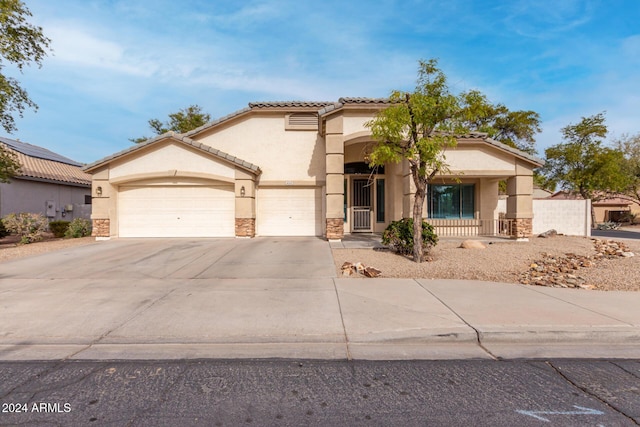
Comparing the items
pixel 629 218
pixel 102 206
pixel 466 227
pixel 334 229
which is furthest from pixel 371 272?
pixel 629 218

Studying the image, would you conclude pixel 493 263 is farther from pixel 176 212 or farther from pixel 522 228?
pixel 176 212

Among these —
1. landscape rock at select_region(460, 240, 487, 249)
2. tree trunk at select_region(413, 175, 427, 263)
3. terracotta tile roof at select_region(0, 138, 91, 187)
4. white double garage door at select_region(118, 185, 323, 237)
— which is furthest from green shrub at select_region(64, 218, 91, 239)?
landscape rock at select_region(460, 240, 487, 249)

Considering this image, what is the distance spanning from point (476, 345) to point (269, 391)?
9.07ft

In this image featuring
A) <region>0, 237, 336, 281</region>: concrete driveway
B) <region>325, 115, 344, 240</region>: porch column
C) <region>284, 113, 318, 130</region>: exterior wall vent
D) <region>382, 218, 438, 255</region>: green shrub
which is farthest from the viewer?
Answer: <region>284, 113, 318, 130</region>: exterior wall vent

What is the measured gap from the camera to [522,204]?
44.7ft

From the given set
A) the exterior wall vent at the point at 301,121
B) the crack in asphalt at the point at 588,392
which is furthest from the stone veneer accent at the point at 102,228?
the crack in asphalt at the point at 588,392

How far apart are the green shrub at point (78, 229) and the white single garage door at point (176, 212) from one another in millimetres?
2790

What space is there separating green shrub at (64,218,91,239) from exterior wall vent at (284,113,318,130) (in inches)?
407

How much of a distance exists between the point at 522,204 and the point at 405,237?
6735mm

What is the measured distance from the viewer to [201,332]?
472cm

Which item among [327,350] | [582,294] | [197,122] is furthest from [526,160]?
[197,122]

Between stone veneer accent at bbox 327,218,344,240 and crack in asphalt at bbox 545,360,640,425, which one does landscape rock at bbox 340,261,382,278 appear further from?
crack in asphalt at bbox 545,360,640,425

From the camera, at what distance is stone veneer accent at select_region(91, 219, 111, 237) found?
1391 centimetres

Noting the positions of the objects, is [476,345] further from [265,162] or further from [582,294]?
[265,162]
